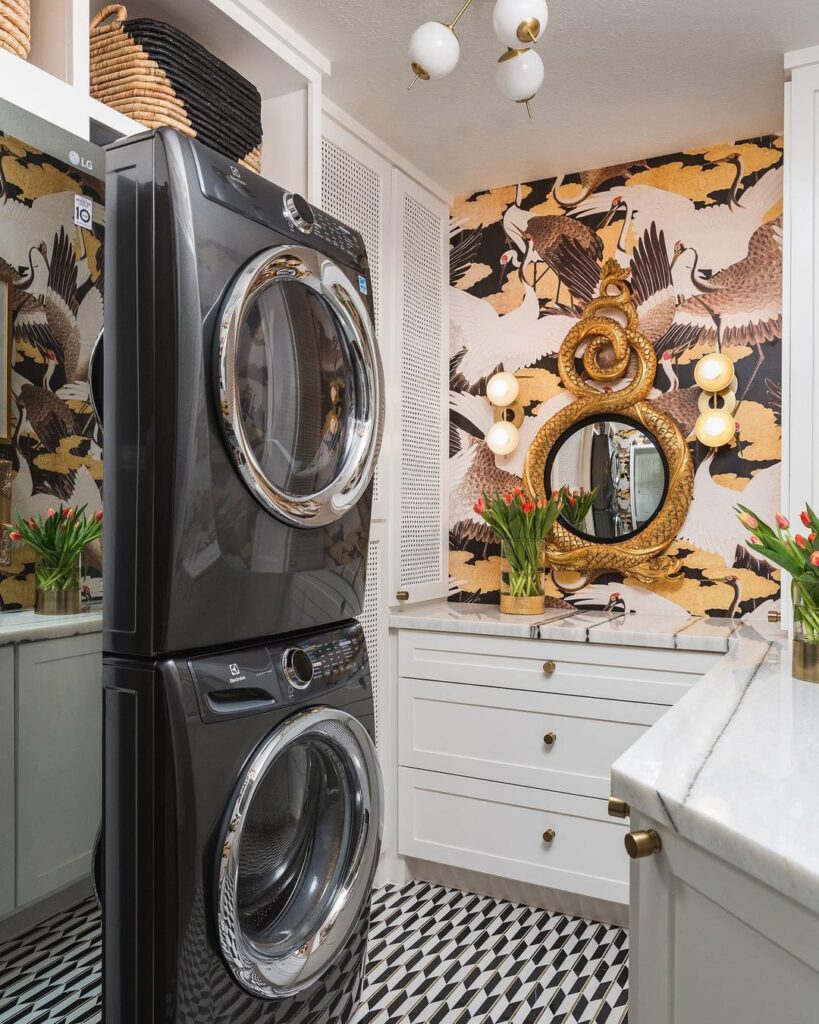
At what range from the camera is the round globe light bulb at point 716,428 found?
277 centimetres

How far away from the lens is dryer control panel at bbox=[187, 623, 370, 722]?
4.59 ft

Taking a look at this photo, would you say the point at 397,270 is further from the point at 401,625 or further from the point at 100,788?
the point at 100,788

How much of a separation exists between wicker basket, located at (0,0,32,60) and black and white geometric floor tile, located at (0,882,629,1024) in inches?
84.3

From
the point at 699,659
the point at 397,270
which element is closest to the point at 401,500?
the point at 397,270

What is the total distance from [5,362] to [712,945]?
3.71ft

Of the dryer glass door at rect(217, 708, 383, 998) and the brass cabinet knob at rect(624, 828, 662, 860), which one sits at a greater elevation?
the brass cabinet knob at rect(624, 828, 662, 860)

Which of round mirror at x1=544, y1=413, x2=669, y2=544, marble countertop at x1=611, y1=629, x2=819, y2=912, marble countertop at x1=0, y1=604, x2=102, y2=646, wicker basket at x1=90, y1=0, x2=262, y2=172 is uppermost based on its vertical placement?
wicker basket at x1=90, y1=0, x2=262, y2=172

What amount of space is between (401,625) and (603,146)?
70.6 inches

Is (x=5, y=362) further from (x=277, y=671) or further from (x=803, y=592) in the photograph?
(x=803, y=592)

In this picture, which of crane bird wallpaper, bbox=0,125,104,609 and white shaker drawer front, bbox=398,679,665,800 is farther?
white shaker drawer front, bbox=398,679,665,800

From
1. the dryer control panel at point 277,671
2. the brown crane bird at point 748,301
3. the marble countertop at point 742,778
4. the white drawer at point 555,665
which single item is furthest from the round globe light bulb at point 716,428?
the dryer control panel at point 277,671

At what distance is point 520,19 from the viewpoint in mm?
1760

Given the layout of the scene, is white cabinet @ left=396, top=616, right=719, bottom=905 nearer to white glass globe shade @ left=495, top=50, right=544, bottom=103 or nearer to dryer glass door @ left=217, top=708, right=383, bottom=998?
dryer glass door @ left=217, top=708, right=383, bottom=998

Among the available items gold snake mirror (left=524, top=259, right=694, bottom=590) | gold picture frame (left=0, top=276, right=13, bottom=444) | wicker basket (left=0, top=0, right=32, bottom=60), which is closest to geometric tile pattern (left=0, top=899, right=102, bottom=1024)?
gold picture frame (left=0, top=276, right=13, bottom=444)
